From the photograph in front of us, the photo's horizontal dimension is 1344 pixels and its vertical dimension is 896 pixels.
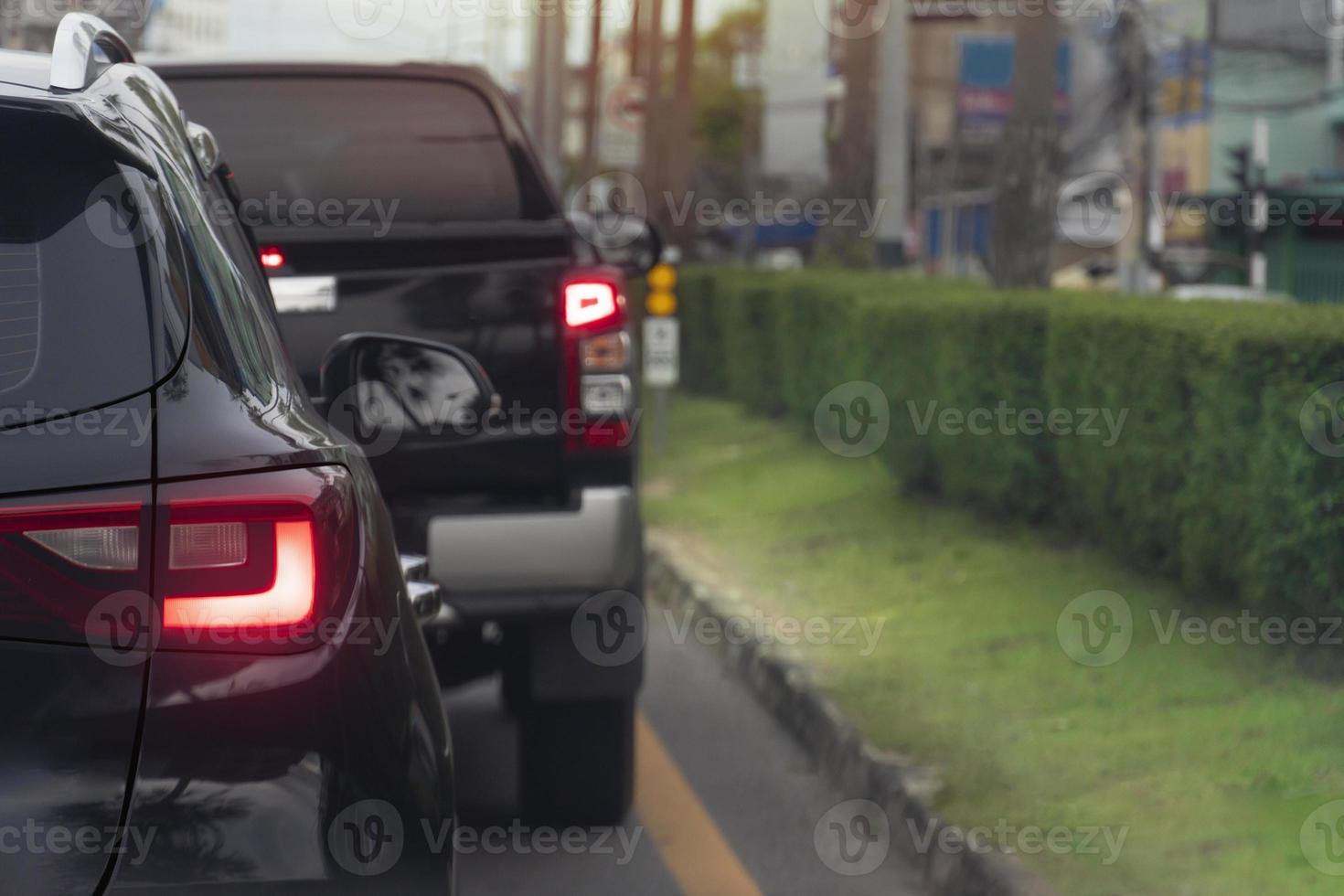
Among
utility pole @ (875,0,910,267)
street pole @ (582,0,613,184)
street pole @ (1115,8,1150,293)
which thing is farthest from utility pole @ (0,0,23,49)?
street pole @ (1115,8,1150,293)

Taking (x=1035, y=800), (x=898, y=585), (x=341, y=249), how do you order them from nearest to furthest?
1. (x=341, y=249)
2. (x=1035, y=800)
3. (x=898, y=585)

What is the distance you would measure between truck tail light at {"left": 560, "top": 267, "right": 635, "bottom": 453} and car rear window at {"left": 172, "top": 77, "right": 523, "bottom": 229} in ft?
1.53

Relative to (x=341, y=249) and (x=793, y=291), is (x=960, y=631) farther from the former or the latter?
(x=793, y=291)

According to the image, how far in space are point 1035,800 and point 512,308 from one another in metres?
1.79

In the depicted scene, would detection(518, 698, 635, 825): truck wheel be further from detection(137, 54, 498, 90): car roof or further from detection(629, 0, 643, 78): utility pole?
detection(629, 0, 643, 78): utility pole

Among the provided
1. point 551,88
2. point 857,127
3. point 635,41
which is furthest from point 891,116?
point 635,41

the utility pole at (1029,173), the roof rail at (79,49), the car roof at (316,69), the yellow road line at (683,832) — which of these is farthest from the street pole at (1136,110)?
the roof rail at (79,49)

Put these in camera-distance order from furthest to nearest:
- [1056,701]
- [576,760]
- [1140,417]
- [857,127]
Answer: [857,127] → [1140,417] → [1056,701] → [576,760]

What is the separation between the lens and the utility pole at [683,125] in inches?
1076

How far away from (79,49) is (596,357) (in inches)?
91.6

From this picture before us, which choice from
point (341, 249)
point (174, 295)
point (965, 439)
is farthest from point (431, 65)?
point (965, 439)

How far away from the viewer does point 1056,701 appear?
6215 mm

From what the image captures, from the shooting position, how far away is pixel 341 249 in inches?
186

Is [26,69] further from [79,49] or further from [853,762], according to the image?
[853,762]
